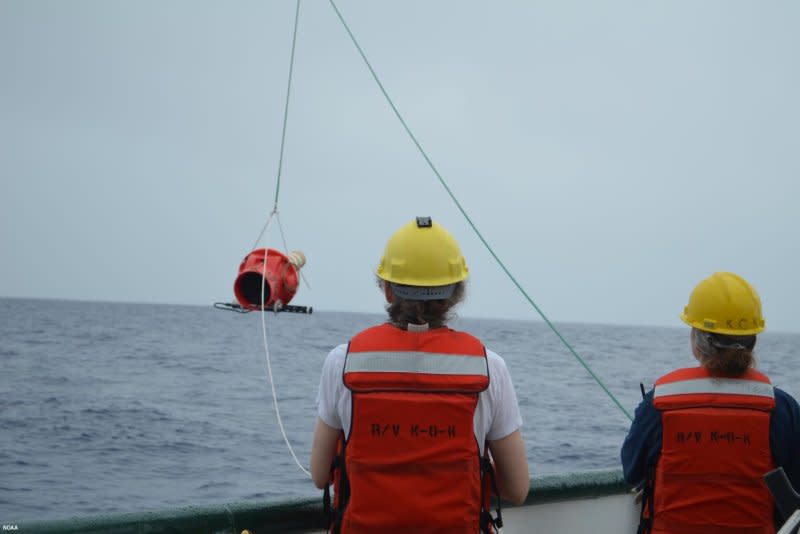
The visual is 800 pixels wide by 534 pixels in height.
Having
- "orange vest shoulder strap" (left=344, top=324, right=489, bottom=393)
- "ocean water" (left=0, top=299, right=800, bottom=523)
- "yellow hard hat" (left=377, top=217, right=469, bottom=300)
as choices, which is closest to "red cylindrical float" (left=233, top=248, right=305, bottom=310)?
"ocean water" (left=0, top=299, right=800, bottom=523)

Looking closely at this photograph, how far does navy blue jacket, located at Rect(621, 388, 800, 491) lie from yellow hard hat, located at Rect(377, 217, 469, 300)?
0.91m

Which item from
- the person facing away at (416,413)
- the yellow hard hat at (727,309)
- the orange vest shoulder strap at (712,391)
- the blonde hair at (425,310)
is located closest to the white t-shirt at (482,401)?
the person facing away at (416,413)

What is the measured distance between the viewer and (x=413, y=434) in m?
2.36

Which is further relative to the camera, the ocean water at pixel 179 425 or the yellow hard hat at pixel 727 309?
the ocean water at pixel 179 425

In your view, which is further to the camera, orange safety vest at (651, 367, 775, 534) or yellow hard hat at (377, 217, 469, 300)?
orange safety vest at (651, 367, 775, 534)

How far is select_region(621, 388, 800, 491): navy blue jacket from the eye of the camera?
9.18 feet

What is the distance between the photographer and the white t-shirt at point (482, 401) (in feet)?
8.02

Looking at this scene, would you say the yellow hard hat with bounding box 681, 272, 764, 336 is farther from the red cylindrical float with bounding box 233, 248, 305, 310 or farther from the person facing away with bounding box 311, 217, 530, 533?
the red cylindrical float with bounding box 233, 248, 305, 310

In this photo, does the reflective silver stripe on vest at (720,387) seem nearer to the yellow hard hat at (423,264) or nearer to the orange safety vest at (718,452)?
the orange safety vest at (718,452)

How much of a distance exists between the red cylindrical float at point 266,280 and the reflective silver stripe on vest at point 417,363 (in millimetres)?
3121

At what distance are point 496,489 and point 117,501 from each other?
8194 millimetres

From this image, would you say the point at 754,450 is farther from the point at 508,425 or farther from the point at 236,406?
the point at 236,406

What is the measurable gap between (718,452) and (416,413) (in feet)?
3.68

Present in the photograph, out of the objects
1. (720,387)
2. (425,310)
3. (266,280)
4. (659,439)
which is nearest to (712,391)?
(720,387)
